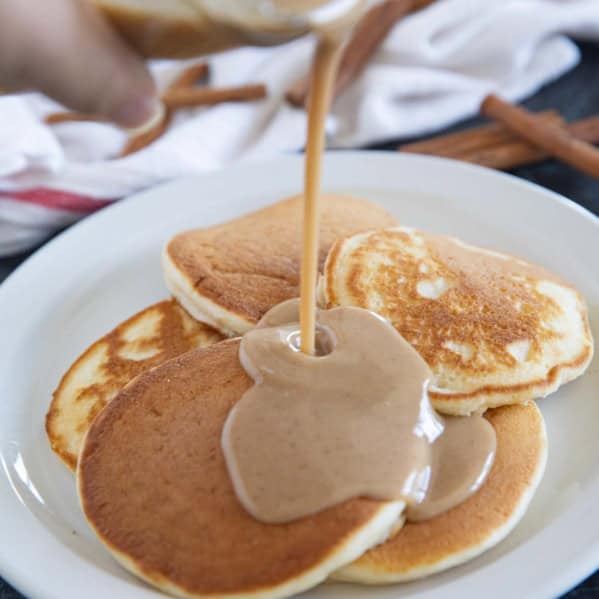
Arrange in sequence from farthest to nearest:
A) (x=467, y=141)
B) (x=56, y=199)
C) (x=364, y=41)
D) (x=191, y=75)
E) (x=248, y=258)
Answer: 1. (x=191, y=75)
2. (x=364, y=41)
3. (x=467, y=141)
4. (x=56, y=199)
5. (x=248, y=258)

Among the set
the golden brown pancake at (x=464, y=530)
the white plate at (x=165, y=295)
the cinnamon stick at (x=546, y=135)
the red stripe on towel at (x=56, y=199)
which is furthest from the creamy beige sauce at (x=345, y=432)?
the cinnamon stick at (x=546, y=135)

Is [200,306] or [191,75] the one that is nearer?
[200,306]

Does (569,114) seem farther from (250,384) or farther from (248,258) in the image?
→ (250,384)

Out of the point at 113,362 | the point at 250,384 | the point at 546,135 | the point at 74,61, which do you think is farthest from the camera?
the point at 546,135

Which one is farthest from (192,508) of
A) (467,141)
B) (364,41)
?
(364,41)

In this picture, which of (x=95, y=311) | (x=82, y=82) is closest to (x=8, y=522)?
(x=95, y=311)

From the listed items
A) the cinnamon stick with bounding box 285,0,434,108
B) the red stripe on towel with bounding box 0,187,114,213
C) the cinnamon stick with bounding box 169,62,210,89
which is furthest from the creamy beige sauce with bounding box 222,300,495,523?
the cinnamon stick with bounding box 169,62,210,89

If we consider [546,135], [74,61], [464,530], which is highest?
[74,61]

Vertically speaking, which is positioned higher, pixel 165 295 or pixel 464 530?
pixel 464 530
